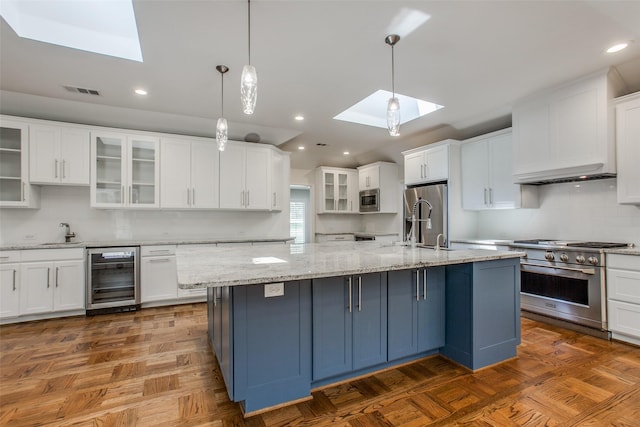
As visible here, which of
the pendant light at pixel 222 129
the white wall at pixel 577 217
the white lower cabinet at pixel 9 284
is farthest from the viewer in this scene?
the white lower cabinet at pixel 9 284

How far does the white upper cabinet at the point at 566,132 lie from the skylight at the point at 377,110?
1166 millimetres

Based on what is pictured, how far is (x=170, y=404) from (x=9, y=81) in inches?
139

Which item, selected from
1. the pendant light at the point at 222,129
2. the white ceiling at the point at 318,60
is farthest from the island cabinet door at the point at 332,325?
the white ceiling at the point at 318,60

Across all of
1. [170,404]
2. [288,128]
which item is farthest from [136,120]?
[170,404]

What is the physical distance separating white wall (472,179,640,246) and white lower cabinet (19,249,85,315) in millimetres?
5583

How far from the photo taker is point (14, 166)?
12.0ft

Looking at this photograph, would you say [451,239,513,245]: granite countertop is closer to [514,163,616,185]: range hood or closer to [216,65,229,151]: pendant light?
[514,163,616,185]: range hood

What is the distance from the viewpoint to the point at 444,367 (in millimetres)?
2422

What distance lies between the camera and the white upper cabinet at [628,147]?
2.84 metres

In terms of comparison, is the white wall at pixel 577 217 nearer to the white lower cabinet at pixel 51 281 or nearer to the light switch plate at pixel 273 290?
the light switch plate at pixel 273 290

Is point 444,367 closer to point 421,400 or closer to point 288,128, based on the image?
point 421,400

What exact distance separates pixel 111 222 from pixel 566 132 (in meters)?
5.66

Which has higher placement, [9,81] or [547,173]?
[9,81]

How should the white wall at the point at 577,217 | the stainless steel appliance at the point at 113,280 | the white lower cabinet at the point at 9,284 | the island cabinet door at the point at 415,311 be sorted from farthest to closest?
the stainless steel appliance at the point at 113,280 < the white lower cabinet at the point at 9,284 < the white wall at the point at 577,217 < the island cabinet door at the point at 415,311
